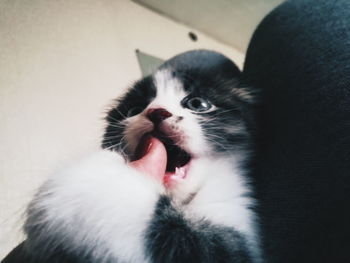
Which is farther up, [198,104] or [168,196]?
[198,104]

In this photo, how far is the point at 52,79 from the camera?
3.35ft

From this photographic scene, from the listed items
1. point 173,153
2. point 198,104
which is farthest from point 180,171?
point 198,104

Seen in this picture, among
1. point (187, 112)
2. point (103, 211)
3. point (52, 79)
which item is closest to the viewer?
point (103, 211)

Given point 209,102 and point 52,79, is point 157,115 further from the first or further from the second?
point 52,79

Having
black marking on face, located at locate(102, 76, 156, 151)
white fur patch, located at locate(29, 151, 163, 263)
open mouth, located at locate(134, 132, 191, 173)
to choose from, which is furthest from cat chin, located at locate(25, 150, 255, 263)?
black marking on face, located at locate(102, 76, 156, 151)

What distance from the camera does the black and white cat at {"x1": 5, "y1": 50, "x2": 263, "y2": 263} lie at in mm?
257

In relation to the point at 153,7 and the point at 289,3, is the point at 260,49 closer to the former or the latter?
the point at 289,3

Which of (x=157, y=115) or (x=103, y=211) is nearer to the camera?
(x=103, y=211)

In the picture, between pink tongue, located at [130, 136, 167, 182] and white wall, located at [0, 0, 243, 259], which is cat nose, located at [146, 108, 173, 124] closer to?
pink tongue, located at [130, 136, 167, 182]

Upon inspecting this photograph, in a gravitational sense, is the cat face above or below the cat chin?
above

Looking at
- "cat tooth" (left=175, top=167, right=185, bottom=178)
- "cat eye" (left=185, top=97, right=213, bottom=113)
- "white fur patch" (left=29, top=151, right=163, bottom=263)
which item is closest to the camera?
"white fur patch" (left=29, top=151, right=163, bottom=263)

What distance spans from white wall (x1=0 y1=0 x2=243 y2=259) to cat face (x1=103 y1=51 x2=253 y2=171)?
0.19m

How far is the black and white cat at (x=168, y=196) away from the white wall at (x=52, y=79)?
29cm

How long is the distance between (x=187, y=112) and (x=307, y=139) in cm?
21
